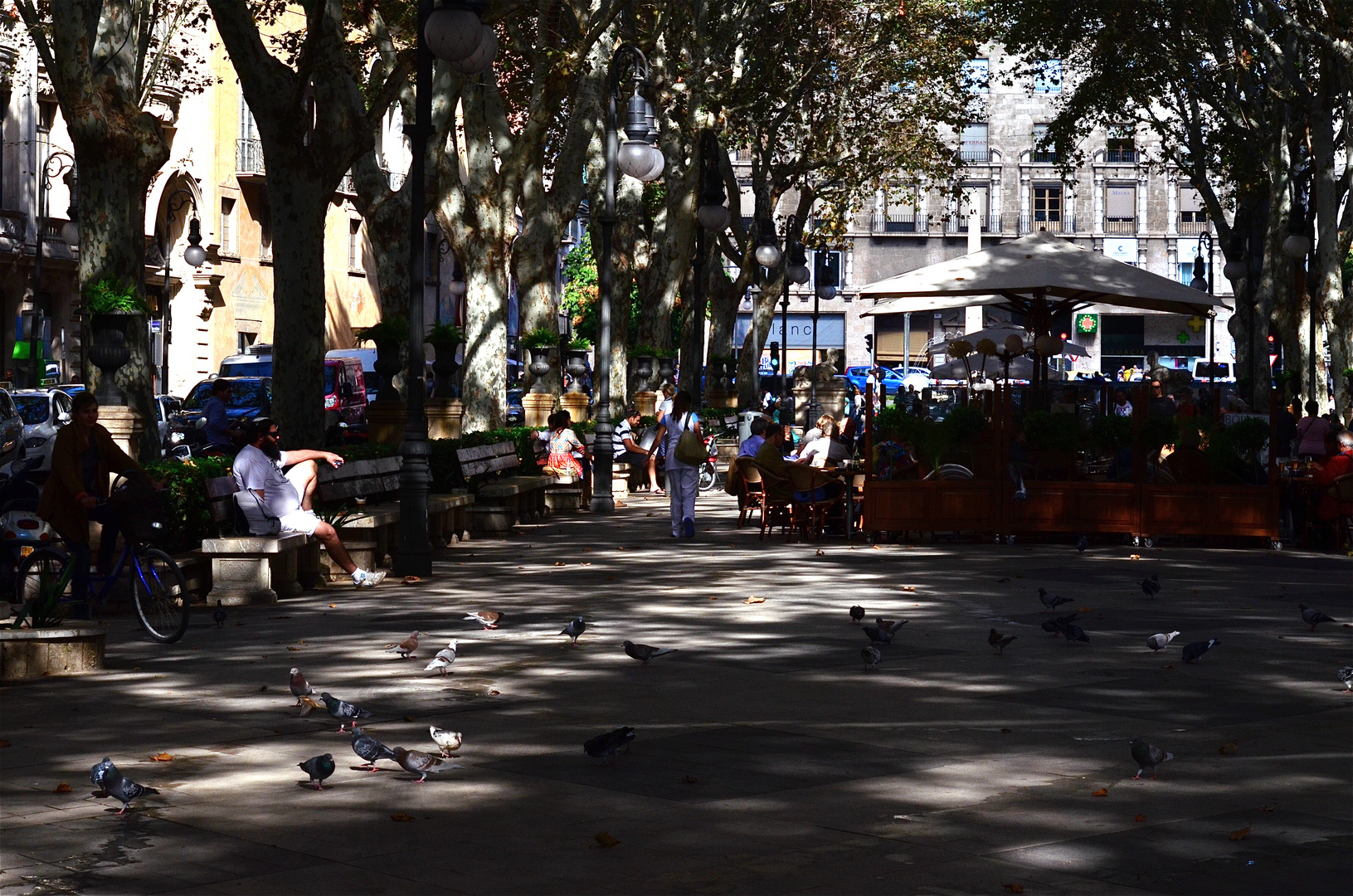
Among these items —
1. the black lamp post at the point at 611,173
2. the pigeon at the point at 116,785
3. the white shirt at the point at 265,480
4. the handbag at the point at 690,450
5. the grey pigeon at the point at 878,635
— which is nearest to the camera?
the pigeon at the point at 116,785

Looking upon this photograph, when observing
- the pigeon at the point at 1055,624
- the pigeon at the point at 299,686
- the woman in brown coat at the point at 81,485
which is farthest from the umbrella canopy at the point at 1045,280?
the pigeon at the point at 299,686

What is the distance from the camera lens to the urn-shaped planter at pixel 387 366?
22094 mm

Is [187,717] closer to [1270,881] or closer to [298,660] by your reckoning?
[298,660]

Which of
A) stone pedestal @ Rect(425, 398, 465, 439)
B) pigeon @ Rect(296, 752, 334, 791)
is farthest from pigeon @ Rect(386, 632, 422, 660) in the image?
stone pedestal @ Rect(425, 398, 465, 439)

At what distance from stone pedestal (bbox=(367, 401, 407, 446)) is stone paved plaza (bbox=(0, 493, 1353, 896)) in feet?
25.6

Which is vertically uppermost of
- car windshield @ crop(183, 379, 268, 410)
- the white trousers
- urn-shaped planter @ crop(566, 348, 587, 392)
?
urn-shaped planter @ crop(566, 348, 587, 392)

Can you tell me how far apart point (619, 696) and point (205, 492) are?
594cm

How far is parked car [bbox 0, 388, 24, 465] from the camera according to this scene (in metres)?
22.5

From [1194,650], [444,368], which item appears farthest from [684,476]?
[1194,650]

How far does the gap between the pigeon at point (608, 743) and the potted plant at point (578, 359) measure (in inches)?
998

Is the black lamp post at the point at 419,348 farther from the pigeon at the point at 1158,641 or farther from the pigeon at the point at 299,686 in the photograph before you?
the pigeon at the point at 1158,641

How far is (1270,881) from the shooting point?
19.0ft

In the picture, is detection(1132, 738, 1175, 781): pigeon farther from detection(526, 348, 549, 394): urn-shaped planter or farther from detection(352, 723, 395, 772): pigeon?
detection(526, 348, 549, 394): urn-shaped planter

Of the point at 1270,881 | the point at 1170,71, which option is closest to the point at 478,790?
the point at 1270,881
